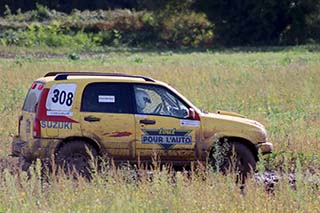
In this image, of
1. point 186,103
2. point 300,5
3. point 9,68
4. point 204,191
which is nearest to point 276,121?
point 186,103

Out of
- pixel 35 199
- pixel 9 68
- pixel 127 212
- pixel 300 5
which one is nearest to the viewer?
pixel 127 212

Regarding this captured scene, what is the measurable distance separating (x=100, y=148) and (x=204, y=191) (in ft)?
14.3

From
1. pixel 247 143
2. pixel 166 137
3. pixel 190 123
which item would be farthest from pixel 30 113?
pixel 247 143

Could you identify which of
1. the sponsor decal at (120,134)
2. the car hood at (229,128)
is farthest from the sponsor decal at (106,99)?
the car hood at (229,128)

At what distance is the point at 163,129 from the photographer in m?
13.3

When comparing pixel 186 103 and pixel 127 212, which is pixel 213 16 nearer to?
pixel 186 103

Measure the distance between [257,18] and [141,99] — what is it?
5127cm

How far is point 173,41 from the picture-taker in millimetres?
64938

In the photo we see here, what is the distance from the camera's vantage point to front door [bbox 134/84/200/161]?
1325 cm

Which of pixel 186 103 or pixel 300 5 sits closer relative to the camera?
pixel 186 103

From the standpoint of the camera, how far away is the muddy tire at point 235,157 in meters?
13.1

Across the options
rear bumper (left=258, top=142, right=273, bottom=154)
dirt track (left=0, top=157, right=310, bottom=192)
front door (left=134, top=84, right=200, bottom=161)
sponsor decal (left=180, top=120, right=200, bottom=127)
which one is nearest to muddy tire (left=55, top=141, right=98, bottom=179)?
dirt track (left=0, top=157, right=310, bottom=192)

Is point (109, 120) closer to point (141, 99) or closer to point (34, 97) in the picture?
point (141, 99)

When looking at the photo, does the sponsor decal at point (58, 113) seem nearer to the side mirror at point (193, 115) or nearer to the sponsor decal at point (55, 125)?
the sponsor decal at point (55, 125)
